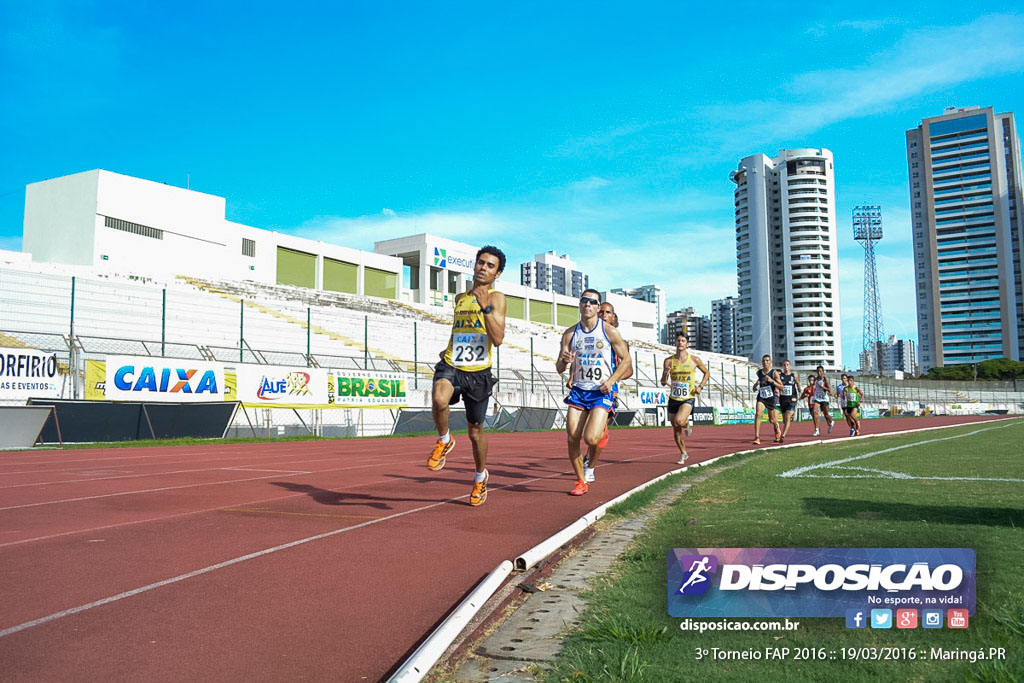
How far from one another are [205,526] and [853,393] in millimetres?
17406

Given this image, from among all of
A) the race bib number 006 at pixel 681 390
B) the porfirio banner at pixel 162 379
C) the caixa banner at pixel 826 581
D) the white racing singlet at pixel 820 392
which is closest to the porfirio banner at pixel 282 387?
the porfirio banner at pixel 162 379

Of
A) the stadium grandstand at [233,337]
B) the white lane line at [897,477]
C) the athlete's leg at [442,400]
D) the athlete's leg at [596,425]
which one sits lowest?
the white lane line at [897,477]

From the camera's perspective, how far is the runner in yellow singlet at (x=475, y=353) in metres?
6.08

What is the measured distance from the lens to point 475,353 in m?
6.14

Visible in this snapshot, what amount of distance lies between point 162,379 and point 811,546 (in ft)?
65.4

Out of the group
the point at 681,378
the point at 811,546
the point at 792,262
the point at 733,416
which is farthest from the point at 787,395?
the point at 792,262

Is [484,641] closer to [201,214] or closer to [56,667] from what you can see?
[56,667]

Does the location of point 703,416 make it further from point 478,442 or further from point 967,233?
point 967,233

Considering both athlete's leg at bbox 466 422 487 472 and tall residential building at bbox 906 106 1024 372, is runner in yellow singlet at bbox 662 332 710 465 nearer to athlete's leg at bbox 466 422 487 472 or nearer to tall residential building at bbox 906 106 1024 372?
athlete's leg at bbox 466 422 487 472

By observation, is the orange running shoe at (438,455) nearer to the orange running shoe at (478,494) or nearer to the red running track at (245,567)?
the red running track at (245,567)

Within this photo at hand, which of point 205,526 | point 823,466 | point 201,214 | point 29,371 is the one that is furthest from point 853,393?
point 201,214

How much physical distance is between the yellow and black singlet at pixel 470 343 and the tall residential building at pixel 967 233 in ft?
537

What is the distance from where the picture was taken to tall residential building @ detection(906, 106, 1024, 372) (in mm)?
141000

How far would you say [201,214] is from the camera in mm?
49469
